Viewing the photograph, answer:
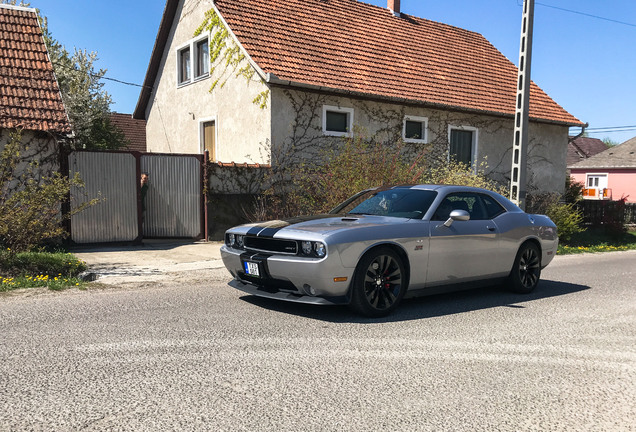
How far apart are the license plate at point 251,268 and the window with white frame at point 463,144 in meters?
13.5

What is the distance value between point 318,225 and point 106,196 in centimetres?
718

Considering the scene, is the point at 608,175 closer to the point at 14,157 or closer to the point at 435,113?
the point at 435,113

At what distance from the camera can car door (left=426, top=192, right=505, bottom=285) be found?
21.4 feet

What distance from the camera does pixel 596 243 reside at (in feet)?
55.7

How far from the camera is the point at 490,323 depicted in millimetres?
6008

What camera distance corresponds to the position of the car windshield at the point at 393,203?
6.77 m

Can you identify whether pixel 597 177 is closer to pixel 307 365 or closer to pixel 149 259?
pixel 149 259

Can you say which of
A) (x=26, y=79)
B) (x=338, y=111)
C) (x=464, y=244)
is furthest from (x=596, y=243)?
(x=26, y=79)

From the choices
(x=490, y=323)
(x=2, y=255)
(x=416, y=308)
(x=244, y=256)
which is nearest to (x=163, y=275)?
(x=2, y=255)

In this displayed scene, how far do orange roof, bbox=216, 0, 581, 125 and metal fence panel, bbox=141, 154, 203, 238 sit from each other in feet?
10.8

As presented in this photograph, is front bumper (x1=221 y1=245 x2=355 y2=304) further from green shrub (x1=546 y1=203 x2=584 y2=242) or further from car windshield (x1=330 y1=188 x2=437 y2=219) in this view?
green shrub (x1=546 y1=203 x2=584 y2=242)

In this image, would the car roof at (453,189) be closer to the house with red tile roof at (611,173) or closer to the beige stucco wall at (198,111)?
the beige stucco wall at (198,111)

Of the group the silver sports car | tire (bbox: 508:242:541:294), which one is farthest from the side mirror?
tire (bbox: 508:242:541:294)

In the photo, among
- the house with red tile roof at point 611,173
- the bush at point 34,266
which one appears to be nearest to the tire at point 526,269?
the bush at point 34,266
